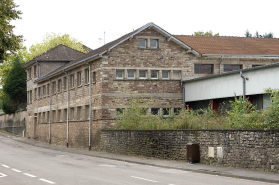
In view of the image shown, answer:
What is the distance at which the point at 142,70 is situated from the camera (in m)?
38.7

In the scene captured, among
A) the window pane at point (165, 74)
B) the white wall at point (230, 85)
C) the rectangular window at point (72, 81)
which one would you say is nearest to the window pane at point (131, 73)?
the window pane at point (165, 74)

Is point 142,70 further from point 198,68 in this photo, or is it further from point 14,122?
point 14,122

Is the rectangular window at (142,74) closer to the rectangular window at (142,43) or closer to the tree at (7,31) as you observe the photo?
the rectangular window at (142,43)

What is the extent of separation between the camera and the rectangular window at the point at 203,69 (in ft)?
132

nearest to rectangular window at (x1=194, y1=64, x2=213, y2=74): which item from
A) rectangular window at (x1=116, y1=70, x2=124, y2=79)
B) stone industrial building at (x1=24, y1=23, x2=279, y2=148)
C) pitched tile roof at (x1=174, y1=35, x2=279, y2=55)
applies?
stone industrial building at (x1=24, y1=23, x2=279, y2=148)

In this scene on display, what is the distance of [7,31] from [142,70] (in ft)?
55.7

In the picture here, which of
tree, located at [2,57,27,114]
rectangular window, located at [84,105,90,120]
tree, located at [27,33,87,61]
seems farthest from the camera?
tree, located at [27,33,87,61]

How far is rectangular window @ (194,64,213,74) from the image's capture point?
40.3 m

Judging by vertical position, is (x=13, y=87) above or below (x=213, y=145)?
above

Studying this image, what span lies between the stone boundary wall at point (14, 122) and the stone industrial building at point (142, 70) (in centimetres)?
2046

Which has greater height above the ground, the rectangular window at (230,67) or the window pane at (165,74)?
the rectangular window at (230,67)

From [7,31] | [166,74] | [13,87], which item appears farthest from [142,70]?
[13,87]

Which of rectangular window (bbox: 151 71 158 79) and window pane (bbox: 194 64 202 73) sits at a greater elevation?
window pane (bbox: 194 64 202 73)

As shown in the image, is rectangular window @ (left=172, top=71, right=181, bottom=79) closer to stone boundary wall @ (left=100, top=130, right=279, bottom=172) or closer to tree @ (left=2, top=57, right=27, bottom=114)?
stone boundary wall @ (left=100, top=130, right=279, bottom=172)
